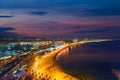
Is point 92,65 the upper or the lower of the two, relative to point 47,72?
lower

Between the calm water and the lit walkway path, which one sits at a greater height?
the lit walkway path

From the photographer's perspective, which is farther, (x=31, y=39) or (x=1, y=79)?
(x=31, y=39)

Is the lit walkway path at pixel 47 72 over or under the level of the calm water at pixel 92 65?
over

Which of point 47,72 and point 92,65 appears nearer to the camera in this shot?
point 47,72

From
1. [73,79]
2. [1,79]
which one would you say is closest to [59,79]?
[73,79]

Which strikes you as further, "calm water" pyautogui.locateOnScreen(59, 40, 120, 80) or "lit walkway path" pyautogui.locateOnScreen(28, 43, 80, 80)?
"calm water" pyautogui.locateOnScreen(59, 40, 120, 80)

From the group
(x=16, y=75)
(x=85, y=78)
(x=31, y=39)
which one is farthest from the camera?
(x=31, y=39)

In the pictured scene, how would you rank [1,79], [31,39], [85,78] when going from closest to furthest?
[1,79]
[85,78]
[31,39]

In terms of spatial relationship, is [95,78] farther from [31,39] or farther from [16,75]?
[31,39]

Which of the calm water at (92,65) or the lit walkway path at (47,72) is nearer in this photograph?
the lit walkway path at (47,72)

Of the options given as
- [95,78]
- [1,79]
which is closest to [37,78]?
[1,79]

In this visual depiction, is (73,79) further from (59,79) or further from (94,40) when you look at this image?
(94,40)
